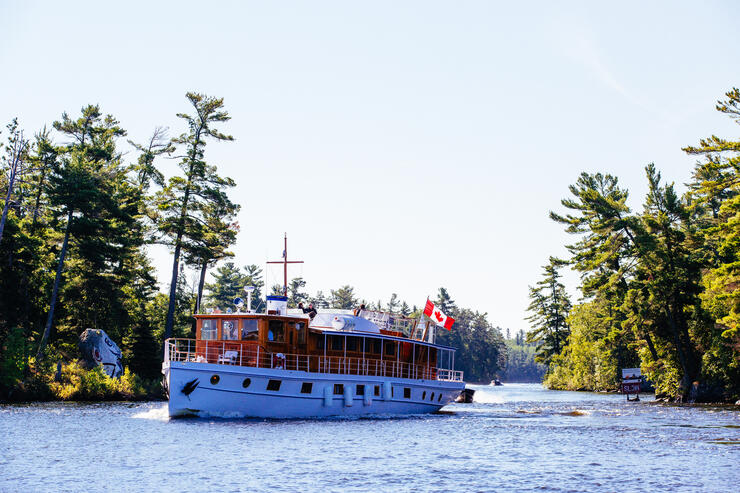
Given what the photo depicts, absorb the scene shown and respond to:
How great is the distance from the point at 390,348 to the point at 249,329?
8.51m

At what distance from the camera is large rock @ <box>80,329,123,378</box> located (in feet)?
151

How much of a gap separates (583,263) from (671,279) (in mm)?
7974

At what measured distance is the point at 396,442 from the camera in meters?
25.4

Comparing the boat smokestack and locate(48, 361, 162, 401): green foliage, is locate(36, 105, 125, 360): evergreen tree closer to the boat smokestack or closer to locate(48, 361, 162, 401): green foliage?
locate(48, 361, 162, 401): green foliage

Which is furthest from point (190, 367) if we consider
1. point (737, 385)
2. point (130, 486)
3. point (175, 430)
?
point (737, 385)

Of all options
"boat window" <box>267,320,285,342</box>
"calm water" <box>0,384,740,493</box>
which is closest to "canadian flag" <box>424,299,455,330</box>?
"calm water" <box>0,384,740,493</box>

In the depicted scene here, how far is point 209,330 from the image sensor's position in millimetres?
32719

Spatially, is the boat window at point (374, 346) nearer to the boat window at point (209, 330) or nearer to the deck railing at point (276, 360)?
the deck railing at point (276, 360)

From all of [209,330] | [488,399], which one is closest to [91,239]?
[209,330]

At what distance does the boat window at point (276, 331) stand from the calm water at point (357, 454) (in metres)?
4.08

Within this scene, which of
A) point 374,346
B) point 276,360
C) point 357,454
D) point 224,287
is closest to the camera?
point 357,454

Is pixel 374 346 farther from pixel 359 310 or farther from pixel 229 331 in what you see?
pixel 229 331

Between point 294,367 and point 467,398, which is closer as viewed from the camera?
point 294,367

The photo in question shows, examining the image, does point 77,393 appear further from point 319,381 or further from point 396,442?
point 396,442
